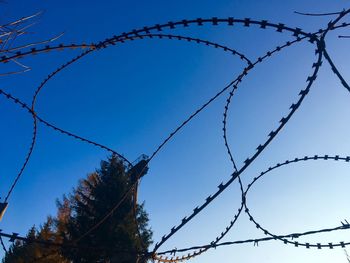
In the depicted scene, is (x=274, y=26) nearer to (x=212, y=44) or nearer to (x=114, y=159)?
(x=212, y=44)

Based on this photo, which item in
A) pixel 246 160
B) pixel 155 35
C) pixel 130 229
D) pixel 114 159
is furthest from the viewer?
pixel 114 159

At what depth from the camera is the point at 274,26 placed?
86.7 inches

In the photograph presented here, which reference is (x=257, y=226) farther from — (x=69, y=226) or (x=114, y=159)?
(x=114, y=159)

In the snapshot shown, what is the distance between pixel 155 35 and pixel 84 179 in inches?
859

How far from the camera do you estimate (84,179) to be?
23.2m

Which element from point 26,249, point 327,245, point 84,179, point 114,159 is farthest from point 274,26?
point 26,249

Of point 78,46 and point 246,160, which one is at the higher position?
point 78,46

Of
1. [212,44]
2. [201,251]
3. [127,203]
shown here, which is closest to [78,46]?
[212,44]

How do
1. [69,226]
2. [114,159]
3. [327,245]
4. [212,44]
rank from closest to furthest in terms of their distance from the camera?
[327,245], [212,44], [69,226], [114,159]

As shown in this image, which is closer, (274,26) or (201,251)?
(274,26)

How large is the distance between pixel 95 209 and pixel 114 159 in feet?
12.7

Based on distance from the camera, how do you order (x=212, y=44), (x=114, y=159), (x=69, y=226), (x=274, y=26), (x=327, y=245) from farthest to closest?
(x=114, y=159) → (x=69, y=226) → (x=212, y=44) → (x=327, y=245) → (x=274, y=26)

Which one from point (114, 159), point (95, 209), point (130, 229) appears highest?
point (114, 159)

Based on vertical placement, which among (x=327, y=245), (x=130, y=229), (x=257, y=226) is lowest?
(x=327, y=245)
